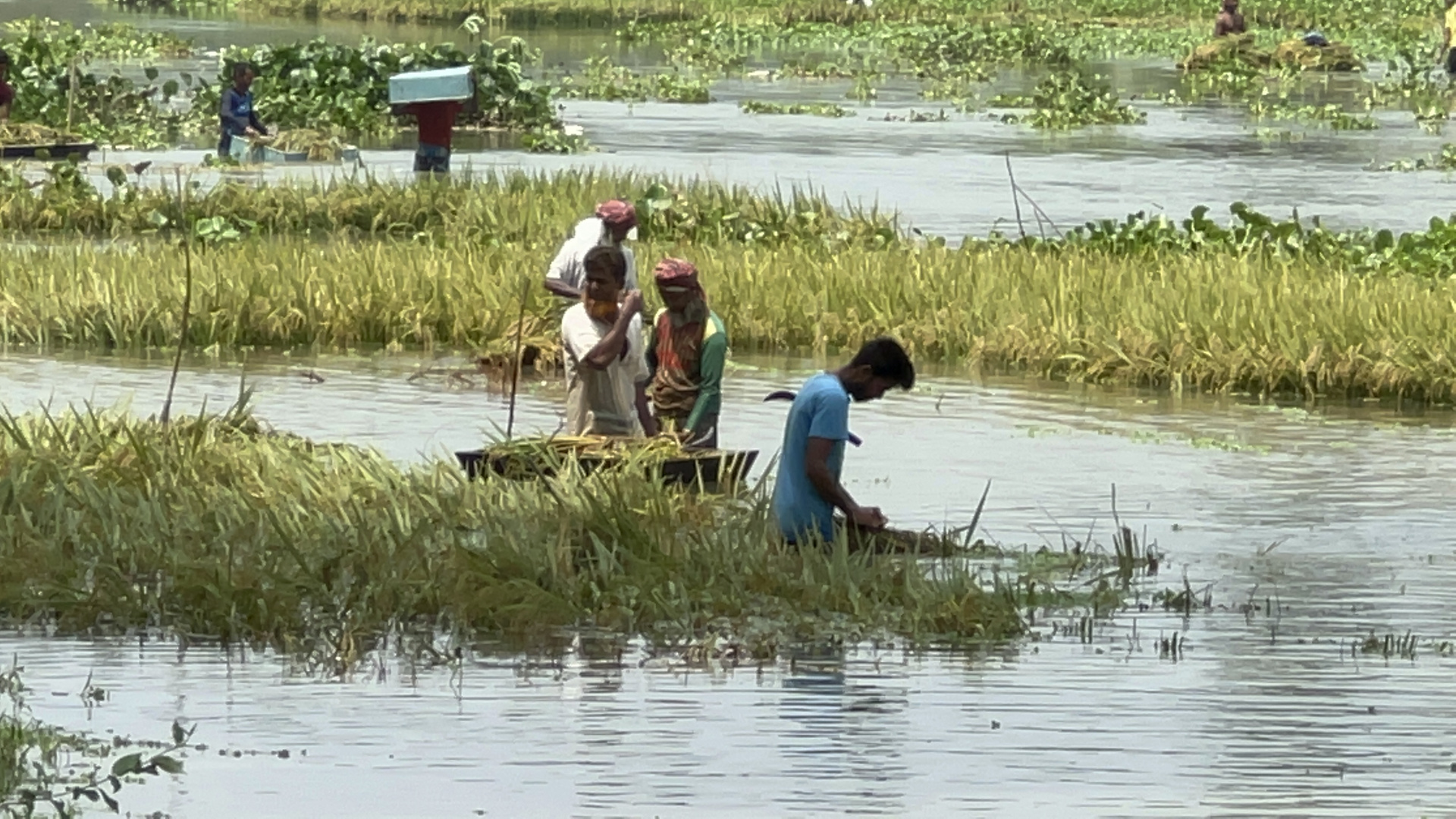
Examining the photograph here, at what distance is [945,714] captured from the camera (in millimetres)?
8844

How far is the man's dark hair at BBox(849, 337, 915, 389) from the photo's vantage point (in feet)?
32.1

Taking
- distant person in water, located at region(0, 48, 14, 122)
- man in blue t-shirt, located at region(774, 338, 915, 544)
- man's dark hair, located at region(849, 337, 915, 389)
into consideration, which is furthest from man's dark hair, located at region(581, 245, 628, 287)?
distant person in water, located at region(0, 48, 14, 122)

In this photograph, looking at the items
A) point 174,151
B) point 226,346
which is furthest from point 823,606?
point 174,151

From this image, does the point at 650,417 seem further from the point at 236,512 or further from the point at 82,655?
the point at 82,655

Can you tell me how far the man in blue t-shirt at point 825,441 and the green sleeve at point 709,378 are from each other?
1.68 meters

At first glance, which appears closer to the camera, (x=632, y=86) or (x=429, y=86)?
(x=429, y=86)

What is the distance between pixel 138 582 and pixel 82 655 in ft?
1.95

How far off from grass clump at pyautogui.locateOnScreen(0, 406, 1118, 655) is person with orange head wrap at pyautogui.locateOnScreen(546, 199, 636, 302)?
8.40ft

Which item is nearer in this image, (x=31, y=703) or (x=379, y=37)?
(x=31, y=703)

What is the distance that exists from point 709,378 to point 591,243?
1.77 meters

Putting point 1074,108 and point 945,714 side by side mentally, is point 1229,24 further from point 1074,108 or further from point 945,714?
point 945,714

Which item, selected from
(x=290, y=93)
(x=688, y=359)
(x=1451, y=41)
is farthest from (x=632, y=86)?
(x=688, y=359)

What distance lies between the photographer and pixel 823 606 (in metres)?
10.1

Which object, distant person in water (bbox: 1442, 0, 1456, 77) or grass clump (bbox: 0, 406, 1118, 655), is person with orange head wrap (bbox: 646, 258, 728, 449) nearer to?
grass clump (bbox: 0, 406, 1118, 655)
